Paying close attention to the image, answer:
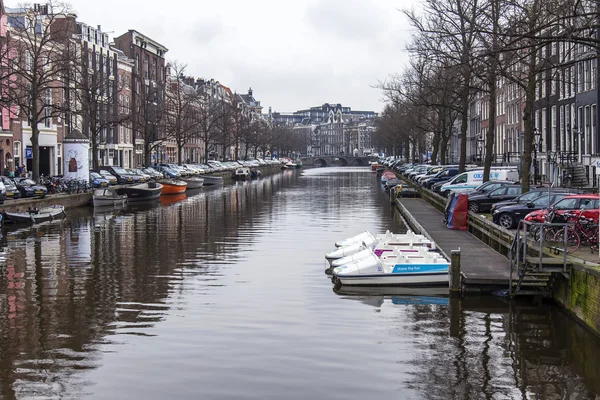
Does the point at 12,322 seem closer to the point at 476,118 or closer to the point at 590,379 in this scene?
the point at 590,379

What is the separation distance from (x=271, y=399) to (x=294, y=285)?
10.8 m

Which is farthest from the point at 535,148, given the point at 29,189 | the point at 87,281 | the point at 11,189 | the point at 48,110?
the point at 48,110

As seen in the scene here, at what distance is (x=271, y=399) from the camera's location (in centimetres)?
1431

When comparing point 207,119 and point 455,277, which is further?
point 207,119

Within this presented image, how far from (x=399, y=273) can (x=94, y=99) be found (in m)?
50.8

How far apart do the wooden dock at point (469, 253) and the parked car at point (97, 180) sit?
1118 inches

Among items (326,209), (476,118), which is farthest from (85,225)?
(476,118)

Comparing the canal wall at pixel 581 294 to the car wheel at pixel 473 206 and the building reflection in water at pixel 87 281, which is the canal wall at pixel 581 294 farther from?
the car wheel at pixel 473 206

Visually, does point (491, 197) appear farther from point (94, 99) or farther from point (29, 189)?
point (94, 99)

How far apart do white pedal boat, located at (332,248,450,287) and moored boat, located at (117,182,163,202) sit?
4004 cm

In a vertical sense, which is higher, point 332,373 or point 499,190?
point 499,190

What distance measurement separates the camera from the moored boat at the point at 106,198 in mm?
55656

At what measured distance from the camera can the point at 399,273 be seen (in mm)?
24406

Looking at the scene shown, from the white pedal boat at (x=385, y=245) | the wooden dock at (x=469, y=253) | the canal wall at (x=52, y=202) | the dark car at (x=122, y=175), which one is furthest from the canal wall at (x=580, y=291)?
the dark car at (x=122, y=175)
